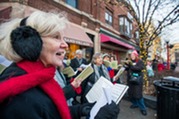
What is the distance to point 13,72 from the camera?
1.13 meters

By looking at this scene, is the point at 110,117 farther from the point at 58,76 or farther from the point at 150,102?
the point at 150,102

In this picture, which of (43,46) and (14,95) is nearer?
(14,95)

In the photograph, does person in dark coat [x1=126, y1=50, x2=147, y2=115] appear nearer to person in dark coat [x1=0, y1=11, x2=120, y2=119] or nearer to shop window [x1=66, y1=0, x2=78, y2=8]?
person in dark coat [x1=0, y1=11, x2=120, y2=119]

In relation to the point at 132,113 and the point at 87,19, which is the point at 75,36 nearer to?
the point at 87,19

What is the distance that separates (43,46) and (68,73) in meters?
2.33

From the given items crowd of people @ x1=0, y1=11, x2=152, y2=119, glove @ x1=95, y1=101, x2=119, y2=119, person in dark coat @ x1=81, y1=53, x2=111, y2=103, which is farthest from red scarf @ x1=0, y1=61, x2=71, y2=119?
person in dark coat @ x1=81, y1=53, x2=111, y2=103

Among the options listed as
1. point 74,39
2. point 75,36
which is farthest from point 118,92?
point 75,36

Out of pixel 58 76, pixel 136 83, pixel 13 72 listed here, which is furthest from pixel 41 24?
pixel 136 83

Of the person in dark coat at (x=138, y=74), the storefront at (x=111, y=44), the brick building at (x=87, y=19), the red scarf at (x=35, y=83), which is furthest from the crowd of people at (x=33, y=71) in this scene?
the storefront at (x=111, y=44)

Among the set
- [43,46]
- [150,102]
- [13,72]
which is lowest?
[150,102]

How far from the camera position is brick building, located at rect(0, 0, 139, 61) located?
27.0ft

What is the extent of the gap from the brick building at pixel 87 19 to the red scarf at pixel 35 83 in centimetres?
461

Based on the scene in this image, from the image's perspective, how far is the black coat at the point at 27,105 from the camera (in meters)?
1.01

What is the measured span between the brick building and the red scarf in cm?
461
